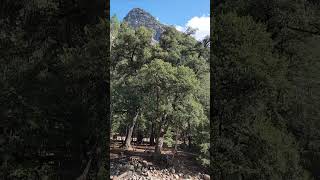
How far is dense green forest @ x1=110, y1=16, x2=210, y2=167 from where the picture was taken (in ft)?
18.4

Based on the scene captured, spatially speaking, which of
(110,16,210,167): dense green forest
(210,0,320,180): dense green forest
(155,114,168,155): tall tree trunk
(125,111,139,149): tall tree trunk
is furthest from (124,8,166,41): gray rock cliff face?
(210,0,320,180): dense green forest

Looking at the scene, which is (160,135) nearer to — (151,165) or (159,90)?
(151,165)

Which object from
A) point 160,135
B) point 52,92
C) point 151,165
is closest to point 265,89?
point 52,92

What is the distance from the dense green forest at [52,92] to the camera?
3420 mm

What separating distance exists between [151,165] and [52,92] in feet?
8.30

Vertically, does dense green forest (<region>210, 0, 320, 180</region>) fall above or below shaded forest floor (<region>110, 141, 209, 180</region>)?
above

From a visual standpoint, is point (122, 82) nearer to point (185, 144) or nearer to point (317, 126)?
point (185, 144)

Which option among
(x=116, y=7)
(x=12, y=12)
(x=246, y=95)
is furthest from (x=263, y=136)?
(x=116, y=7)

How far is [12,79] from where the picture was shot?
3.42 metres

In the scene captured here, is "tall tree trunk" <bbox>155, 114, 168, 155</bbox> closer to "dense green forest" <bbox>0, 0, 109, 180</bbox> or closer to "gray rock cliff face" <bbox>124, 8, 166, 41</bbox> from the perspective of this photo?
"gray rock cliff face" <bbox>124, 8, 166, 41</bbox>

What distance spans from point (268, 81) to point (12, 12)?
2391 millimetres

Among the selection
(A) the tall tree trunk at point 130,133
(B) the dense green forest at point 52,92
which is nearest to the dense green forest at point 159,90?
(A) the tall tree trunk at point 130,133

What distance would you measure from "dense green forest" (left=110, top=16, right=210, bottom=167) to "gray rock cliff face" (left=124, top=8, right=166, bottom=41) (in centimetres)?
17

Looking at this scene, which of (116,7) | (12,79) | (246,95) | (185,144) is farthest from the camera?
(116,7)
